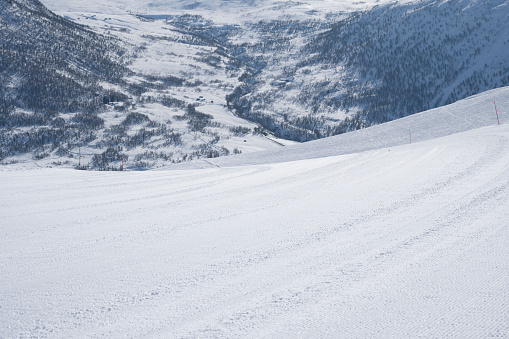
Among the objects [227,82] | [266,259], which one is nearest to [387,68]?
[227,82]

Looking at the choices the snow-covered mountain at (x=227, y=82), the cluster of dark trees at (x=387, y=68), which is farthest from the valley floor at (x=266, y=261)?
the cluster of dark trees at (x=387, y=68)

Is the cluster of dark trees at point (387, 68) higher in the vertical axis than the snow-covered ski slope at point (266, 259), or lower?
higher

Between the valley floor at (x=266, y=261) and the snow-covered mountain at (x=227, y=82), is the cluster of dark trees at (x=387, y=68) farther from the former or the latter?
the valley floor at (x=266, y=261)

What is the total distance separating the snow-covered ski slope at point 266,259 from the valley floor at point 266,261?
0.05ft

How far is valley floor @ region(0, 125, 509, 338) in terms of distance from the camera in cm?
262

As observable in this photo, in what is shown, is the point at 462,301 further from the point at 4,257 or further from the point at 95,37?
the point at 95,37

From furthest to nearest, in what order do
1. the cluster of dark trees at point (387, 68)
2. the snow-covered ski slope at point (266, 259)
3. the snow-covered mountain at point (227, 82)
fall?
1. the cluster of dark trees at point (387, 68)
2. the snow-covered mountain at point (227, 82)
3. the snow-covered ski slope at point (266, 259)

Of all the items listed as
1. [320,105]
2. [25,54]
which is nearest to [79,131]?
[25,54]

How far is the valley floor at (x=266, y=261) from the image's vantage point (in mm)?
2621

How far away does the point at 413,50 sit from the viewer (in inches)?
5128

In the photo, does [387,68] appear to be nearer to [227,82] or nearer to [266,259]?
[227,82]

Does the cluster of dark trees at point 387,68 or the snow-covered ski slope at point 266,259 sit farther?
the cluster of dark trees at point 387,68

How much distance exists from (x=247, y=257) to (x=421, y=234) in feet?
6.40

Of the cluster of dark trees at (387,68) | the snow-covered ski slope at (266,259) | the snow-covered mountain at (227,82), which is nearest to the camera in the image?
the snow-covered ski slope at (266,259)
